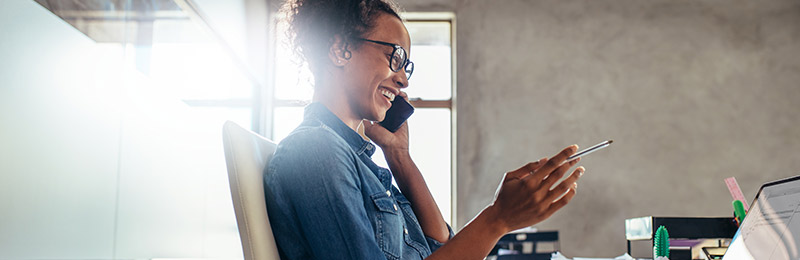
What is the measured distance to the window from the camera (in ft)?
14.4

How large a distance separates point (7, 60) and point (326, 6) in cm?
65

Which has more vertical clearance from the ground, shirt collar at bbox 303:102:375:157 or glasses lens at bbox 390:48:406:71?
glasses lens at bbox 390:48:406:71

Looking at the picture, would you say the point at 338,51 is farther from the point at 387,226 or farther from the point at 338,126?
the point at 387,226

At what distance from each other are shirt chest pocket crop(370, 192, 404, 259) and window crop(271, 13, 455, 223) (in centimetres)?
329

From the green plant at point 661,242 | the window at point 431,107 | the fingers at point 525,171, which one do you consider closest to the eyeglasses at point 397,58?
the fingers at point 525,171

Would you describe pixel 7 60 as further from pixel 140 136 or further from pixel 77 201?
pixel 140 136

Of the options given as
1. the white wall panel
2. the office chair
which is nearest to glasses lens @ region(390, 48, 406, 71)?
the office chair

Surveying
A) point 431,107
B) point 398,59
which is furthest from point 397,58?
point 431,107

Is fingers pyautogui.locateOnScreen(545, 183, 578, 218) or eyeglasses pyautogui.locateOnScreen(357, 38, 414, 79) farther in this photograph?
eyeglasses pyautogui.locateOnScreen(357, 38, 414, 79)

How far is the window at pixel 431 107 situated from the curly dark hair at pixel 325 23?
317cm

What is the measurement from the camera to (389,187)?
107 centimetres

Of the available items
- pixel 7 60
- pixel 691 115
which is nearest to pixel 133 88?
pixel 7 60

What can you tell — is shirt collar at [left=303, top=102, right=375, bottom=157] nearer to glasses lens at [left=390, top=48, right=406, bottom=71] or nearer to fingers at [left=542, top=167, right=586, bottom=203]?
glasses lens at [left=390, top=48, right=406, bottom=71]

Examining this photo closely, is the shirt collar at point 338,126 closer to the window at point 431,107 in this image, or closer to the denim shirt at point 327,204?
the denim shirt at point 327,204
